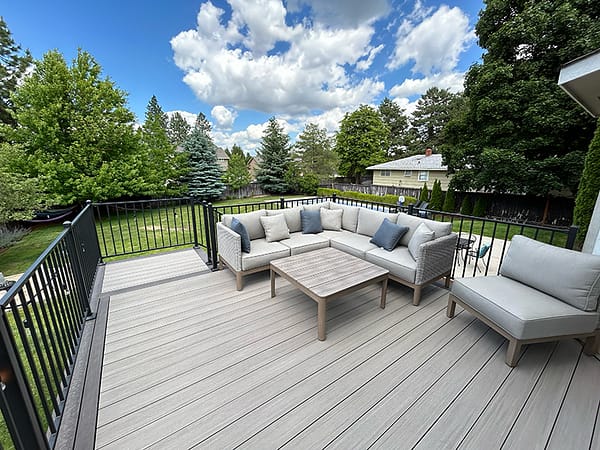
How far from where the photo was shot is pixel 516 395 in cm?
177

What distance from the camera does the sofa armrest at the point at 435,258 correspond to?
288 centimetres

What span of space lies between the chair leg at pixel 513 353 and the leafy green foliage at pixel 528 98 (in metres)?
9.34

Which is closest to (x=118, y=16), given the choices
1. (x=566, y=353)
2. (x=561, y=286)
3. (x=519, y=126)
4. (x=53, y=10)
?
(x=53, y=10)

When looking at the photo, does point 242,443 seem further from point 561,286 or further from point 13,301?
point 561,286

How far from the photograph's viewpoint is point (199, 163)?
14.0 meters

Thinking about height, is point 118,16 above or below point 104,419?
above

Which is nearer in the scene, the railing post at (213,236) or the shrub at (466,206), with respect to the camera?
the railing post at (213,236)

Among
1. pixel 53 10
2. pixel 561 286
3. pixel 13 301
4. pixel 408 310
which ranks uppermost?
pixel 53 10

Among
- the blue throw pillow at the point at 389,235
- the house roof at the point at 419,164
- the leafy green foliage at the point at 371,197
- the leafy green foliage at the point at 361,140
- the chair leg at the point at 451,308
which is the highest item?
the leafy green foliage at the point at 361,140

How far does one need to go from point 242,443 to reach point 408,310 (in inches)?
84.7

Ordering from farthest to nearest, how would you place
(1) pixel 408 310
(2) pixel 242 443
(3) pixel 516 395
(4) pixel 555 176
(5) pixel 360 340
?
(4) pixel 555 176, (1) pixel 408 310, (5) pixel 360 340, (3) pixel 516 395, (2) pixel 242 443

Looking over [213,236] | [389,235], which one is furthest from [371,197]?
[213,236]

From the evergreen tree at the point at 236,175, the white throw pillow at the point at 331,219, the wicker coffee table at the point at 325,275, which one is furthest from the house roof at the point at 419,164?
the wicker coffee table at the point at 325,275

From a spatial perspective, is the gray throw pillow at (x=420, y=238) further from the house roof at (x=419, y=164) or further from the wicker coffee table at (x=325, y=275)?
the house roof at (x=419, y=164)
